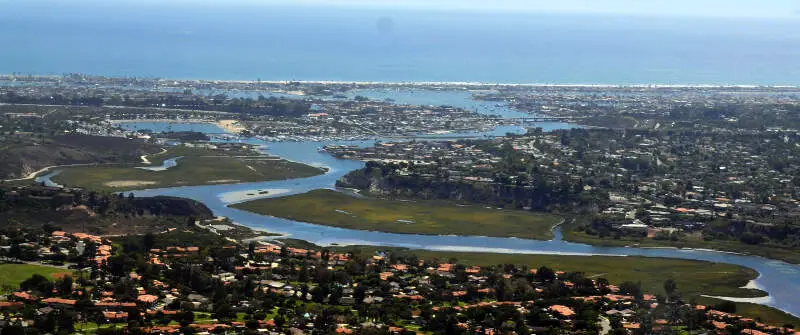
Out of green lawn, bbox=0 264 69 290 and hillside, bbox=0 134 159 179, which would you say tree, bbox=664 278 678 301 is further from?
hillside, bbox=0 134 159 179

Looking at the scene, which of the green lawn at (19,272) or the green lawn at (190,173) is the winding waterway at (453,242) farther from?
the green lawn at (19,272)

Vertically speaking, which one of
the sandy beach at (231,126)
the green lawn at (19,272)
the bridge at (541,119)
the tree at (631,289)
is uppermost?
the bridge at (541,119)

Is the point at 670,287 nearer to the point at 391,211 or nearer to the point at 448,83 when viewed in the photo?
the point at 391,211

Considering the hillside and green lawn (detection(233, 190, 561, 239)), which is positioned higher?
the hillside

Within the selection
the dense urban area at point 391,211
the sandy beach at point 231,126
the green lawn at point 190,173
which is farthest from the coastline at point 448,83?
the green lawn at point 190,173

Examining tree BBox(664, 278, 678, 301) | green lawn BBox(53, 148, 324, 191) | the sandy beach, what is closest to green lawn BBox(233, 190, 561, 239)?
green lawn BBox(53, 148, 324, 191)

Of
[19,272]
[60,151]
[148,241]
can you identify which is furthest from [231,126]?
[19,272]
